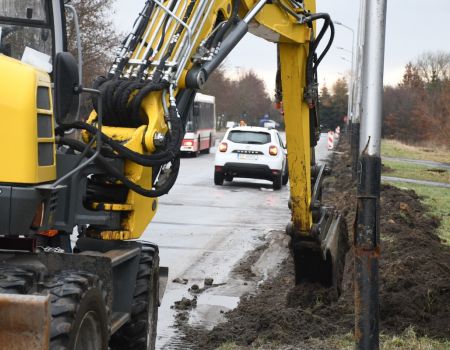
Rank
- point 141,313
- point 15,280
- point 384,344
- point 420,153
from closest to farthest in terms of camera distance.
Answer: point 15,280 < point 141,313 < point 384,344 < point 420,153

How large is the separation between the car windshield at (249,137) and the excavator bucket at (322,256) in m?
17.3

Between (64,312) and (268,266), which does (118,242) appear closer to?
(64,312)

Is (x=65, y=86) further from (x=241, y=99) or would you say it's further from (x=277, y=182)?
(x=241, y=99)

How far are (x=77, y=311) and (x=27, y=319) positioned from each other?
1.73ft

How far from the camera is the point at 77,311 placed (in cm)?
485

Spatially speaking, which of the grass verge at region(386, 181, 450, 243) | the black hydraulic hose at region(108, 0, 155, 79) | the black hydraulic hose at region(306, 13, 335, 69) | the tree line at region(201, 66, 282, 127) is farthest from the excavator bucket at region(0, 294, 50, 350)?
the tree line at region(201, 66, 282, 127)

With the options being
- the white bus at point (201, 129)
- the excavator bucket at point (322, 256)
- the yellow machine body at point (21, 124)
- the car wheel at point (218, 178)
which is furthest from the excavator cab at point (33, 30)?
the white bus at point (201, 129)

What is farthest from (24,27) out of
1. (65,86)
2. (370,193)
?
(370,193)

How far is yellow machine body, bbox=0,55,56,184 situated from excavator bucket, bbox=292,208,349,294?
441cm

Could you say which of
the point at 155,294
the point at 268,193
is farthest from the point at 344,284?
the point at 268,193

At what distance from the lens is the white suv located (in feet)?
86.0

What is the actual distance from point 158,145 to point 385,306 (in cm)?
325

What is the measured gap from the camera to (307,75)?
8.83 meters

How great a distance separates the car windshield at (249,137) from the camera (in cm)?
2692
